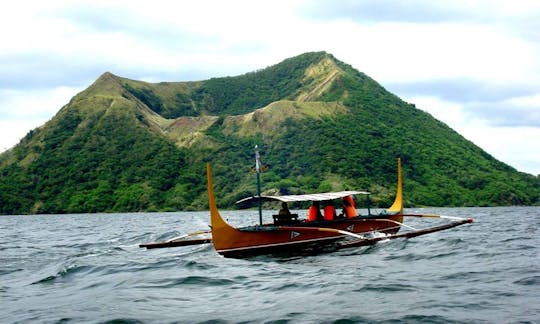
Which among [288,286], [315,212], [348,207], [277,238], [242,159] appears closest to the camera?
[288,286]

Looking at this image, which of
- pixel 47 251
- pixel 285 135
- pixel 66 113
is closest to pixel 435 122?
pixel 285 135

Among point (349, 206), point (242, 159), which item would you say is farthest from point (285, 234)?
point (242, 159)

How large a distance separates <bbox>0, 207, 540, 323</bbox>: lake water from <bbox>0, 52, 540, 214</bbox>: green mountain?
312ft

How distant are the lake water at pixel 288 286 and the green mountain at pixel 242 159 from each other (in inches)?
3749

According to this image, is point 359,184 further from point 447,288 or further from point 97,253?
point 447,288

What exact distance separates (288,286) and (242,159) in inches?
5290

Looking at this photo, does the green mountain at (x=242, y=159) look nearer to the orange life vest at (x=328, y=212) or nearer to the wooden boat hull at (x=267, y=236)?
the orange life vest at (x=328, y=212)

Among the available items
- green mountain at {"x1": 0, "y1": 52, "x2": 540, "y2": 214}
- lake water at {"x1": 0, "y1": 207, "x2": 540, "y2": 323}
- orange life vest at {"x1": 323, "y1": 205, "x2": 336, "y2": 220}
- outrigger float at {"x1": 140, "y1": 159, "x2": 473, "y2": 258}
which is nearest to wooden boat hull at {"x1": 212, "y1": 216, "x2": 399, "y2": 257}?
outrigger float at {"x1": 140, "y1": 159, "x2": 473, "y2": 258}

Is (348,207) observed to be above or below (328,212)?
above

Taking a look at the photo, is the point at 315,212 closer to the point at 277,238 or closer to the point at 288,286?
the point at 277,238

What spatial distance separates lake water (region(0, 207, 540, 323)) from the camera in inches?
466

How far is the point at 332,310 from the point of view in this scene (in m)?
12.1

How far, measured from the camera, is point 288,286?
15.6 m

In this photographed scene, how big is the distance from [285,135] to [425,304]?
144 m
